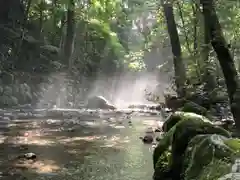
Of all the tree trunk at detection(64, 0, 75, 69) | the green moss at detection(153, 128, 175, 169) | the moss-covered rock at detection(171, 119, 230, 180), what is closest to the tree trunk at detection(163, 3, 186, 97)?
the green moss at detection(153, 128, 175, 169)

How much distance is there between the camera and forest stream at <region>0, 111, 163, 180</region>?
594 cm

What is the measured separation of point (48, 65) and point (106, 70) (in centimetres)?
1267

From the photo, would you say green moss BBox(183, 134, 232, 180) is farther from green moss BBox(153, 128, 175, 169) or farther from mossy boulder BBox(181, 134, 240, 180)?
green moss BBox(153, 128, 175, 169)

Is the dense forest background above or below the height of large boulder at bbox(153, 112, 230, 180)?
above

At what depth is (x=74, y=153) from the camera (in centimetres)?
754

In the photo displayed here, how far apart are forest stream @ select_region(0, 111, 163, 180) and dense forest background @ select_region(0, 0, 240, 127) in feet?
6.88

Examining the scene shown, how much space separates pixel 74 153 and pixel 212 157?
12.8 feet

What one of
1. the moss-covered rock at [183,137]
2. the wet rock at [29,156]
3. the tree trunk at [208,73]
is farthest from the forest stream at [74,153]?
the tree trunk at [208,73]

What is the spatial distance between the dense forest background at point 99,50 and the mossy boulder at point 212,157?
256 cm

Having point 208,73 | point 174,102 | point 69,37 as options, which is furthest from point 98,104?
point 208,73

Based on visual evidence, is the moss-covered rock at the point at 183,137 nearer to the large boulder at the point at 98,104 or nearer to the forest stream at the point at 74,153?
the forest stream at the point at 74,153

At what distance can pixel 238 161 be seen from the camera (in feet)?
11.9

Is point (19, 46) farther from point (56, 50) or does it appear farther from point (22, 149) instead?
point (22, 149)

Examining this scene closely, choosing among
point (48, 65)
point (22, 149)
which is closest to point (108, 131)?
point (22, 149)
